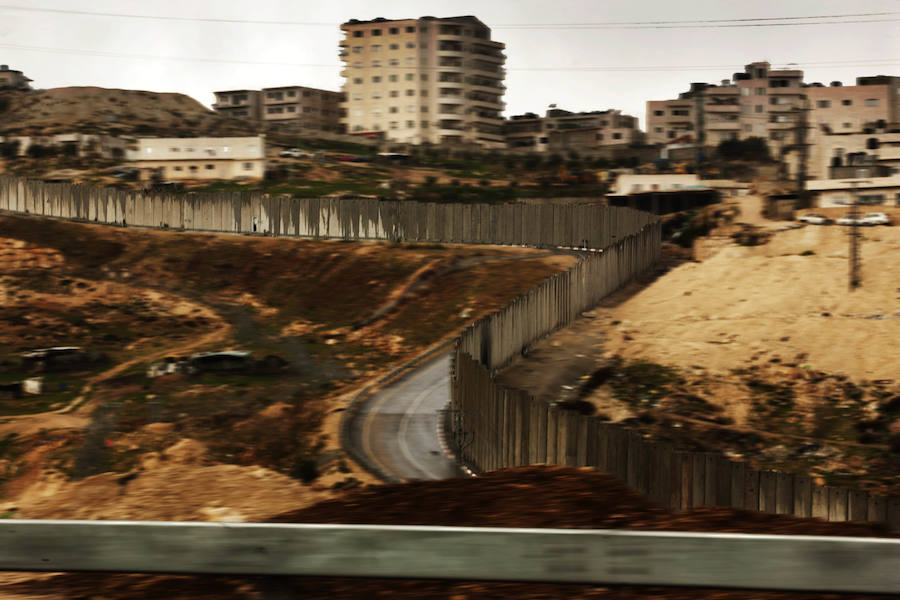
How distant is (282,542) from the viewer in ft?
19.5

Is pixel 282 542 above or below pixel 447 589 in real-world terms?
above

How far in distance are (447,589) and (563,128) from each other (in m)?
170

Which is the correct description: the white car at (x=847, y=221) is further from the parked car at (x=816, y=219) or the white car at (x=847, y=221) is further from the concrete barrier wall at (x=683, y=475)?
the concrete barrier wall at (x=683, y=475)

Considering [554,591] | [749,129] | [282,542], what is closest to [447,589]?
[554,591]

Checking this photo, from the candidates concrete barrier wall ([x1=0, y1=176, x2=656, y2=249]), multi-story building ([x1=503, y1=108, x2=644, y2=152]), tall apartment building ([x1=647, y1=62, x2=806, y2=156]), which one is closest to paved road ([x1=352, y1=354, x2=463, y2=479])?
concrete barrier wall ([x1=0, y1=176, x2=656, y2=249])

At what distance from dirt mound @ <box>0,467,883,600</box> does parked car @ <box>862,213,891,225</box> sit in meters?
71.7

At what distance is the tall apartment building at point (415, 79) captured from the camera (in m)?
163

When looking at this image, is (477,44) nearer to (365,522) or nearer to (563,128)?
(563,128)

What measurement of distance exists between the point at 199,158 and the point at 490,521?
4535 inches

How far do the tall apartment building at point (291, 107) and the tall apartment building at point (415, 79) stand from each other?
1424 centimetres

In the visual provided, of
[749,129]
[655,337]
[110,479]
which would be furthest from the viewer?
[749,129]

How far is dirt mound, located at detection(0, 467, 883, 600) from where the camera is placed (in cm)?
675

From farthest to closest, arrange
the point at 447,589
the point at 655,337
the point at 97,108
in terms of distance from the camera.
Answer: the point at 97,108, the point at 655,337, the point at 447,589

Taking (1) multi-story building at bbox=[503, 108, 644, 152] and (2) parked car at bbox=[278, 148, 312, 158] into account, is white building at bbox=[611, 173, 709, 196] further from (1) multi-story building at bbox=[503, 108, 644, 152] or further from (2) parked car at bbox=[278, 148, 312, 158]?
(1) multi-story building at bbox=[503, 108, 644, 152]
